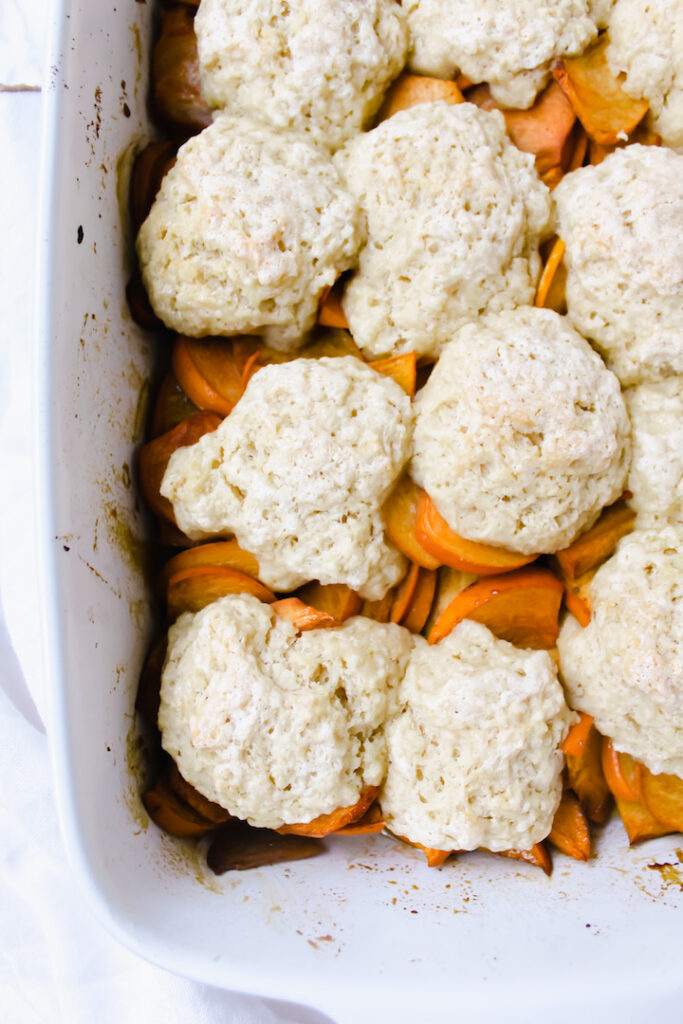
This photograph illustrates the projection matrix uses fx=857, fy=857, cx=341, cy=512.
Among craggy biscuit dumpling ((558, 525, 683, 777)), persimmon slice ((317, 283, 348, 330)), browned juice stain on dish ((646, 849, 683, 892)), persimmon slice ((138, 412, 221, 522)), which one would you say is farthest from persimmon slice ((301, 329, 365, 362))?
browned juice stain on dish ((646, 849, 683, 892))

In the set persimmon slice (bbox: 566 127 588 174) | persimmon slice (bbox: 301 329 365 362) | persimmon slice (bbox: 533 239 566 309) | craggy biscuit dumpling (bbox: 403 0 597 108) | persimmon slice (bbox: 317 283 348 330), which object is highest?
craggy biscuit dumpling (bbox: 403 0 597 108)

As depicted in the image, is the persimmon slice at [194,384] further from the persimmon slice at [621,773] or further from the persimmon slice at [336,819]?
the persimmon slice at [621,773]

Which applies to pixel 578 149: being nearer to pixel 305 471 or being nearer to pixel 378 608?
pixel 305 471

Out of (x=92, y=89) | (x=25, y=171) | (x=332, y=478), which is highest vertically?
(x=92, y=89)

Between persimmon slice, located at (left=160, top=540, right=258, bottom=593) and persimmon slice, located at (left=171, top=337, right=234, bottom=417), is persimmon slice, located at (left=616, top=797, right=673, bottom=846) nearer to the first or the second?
persimmon slice, located at (left=160, top=540, right=258, bottom=593)

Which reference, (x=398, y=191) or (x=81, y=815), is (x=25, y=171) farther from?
(x=81, y=815)

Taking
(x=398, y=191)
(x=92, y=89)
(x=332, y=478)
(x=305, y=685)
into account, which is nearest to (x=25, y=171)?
(x=92, y=89)
